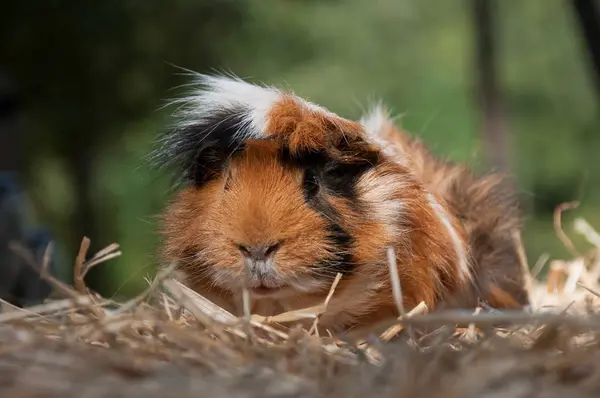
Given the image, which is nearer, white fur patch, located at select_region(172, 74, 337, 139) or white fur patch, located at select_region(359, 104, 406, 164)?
white fur patch, located at select_region(172, 74, 337, 139)

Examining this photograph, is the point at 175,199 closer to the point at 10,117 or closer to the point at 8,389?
the point at 8,389

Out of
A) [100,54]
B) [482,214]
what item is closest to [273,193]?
[482,214]

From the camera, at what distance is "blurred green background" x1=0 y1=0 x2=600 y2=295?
4660 millimetres

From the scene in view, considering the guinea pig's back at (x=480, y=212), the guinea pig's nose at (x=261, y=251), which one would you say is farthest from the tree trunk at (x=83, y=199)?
the guinea pig's nose at (x=261, y=251)

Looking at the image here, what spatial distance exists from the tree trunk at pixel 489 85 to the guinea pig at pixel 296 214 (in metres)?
1.74

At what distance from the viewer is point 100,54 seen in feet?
15.6

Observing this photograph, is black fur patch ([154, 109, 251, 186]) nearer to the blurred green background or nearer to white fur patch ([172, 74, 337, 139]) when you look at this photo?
white fur patch ([172, 74, 337, 139])

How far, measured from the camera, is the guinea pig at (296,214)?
137cm

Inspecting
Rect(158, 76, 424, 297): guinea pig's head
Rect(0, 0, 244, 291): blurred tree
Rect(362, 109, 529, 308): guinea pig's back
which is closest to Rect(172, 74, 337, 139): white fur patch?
Rect(158, 76, 424, 297): guinea pig's head

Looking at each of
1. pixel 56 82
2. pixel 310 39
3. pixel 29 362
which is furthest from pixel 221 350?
pixel 310 39

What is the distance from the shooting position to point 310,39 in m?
5.32

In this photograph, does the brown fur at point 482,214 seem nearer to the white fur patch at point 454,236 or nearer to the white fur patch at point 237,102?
the white fur patch at point 454,236

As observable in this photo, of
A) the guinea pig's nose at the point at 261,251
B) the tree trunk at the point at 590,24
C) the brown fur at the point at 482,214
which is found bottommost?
the brown fur at the point at 482,214

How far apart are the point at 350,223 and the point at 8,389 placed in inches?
29.4
